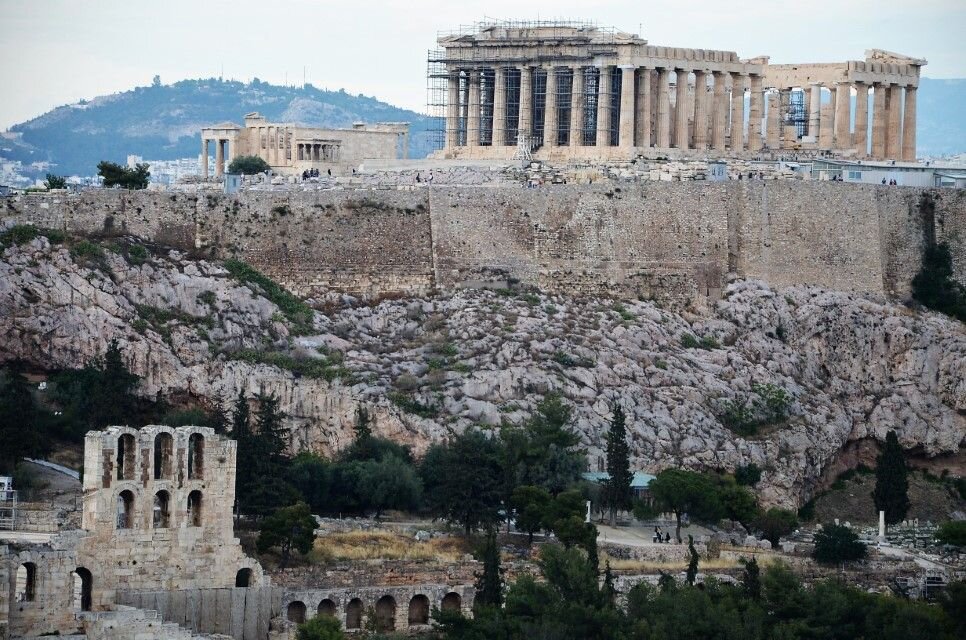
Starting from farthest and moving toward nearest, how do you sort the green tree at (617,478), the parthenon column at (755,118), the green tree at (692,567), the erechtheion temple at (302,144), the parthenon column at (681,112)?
the parthenon column at (755,118)
the erechtheion temple at (302,144)
the parthenon column at (681,112)
the green tree at (617,478)
the green tree at (692,567)

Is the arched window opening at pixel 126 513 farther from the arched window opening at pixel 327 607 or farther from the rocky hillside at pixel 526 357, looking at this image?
the rocky hillside at pixel 526 357

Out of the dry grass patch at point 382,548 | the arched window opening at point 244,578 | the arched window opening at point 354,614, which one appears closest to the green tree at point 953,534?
the dry grass patch at point 382,548

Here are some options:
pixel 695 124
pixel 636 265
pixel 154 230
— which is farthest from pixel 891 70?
pixel 154 230

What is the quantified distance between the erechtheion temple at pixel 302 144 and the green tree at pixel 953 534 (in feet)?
109

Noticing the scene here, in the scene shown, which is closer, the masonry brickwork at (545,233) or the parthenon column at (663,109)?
the masonry brickwork at (545,233)

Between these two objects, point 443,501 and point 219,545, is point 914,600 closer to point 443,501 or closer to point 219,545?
point 443,501

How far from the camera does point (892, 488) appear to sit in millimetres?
77562

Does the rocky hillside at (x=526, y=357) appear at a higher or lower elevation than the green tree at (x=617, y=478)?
higher

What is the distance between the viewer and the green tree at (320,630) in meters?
56.9

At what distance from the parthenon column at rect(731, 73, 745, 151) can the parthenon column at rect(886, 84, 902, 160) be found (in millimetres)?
6907

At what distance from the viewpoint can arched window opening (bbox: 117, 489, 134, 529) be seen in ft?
185

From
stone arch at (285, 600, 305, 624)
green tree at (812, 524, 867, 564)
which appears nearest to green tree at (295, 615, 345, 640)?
stone arch at (285, 600, 305, 624)

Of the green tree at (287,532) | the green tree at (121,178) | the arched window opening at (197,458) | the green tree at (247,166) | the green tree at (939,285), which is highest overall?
the green tree at (247,166)

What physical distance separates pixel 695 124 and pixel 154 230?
1038 inches
